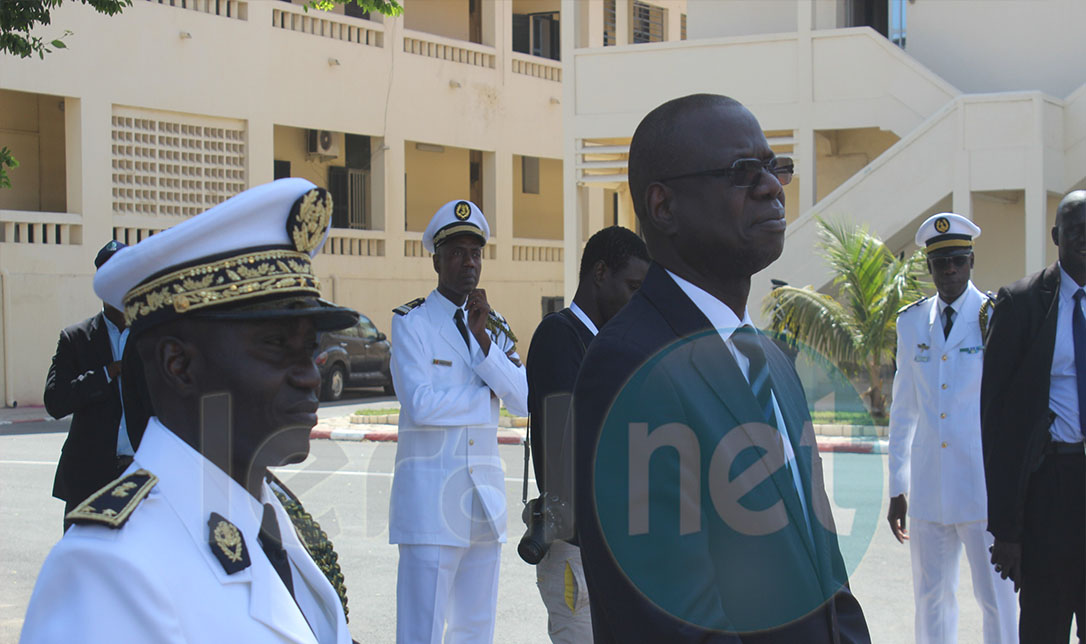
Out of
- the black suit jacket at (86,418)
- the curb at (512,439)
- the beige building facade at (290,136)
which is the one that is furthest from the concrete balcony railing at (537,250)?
the black suit jacket at (86,418)

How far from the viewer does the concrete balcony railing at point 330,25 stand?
75.7 ft

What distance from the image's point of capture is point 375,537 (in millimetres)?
8984

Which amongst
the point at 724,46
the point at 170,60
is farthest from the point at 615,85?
the point at 170,60

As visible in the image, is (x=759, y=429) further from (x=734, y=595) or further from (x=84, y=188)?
(x=84, y=188)

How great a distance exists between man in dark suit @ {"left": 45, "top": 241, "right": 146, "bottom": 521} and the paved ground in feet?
5.90

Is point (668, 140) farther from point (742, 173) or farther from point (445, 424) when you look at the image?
point (445, 424)

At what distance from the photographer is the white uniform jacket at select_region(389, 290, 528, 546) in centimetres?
484

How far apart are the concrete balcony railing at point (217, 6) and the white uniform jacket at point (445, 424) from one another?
1801cm

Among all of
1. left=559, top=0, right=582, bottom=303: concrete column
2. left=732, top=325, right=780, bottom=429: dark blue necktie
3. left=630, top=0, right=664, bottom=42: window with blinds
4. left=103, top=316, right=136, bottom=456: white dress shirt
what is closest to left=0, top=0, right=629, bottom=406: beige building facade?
left=630, top=0, right=664, bottom=42: window with blinds

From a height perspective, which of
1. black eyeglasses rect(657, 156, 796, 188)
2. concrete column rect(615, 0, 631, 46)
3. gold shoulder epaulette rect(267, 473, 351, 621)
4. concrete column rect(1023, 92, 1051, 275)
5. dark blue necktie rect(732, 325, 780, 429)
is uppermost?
concrete column rect(615, 0, 631, 46)

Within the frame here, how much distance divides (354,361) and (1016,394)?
58.8 feet

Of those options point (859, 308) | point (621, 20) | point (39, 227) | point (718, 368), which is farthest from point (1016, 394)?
point (621, 20)

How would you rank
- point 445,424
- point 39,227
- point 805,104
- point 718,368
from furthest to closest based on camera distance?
point 39,227 → point 805,104 → point 445,424 → point 718,368

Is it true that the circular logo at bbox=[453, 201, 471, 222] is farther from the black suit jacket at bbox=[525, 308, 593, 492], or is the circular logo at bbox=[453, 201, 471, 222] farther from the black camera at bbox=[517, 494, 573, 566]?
the black camera at bbox=[517, 494, 573, 566]
